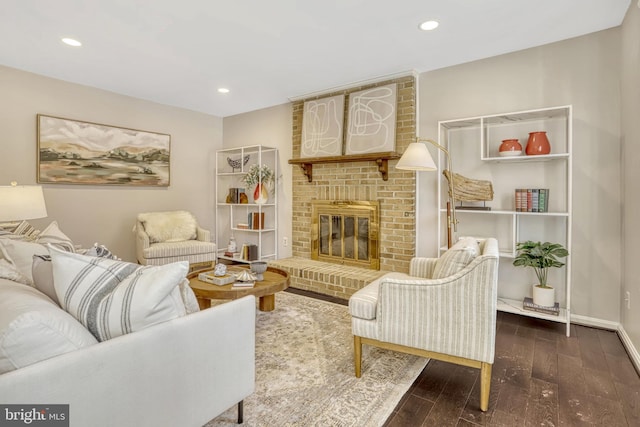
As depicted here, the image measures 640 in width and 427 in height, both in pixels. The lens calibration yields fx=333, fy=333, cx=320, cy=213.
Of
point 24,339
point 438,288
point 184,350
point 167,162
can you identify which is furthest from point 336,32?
point 167,162

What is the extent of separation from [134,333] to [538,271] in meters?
3.18

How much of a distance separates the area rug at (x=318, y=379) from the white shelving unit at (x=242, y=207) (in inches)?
83.7

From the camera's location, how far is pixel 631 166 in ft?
7.84

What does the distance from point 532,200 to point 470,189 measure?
1.66 ft

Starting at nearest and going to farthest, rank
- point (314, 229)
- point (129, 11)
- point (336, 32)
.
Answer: point (129, 11) → point (336, 32) → point (314, 229)

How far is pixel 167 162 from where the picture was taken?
4957 millimetres

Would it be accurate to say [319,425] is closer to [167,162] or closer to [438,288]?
[438,288]

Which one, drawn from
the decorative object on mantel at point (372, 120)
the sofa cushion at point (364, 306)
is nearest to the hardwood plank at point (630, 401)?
the sofa cushion at point (364, 306)

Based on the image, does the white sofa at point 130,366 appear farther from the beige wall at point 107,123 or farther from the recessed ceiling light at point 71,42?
the beige wall at point 107,123

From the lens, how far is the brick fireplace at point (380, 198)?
3.67 meters

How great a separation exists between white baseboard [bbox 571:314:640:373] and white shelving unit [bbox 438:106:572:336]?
163 mm

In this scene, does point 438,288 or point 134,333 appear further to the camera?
point 438,288

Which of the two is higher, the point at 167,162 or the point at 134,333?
the point at 167,162

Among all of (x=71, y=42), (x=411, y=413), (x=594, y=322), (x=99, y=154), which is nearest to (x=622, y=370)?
(x=594, y=322)
